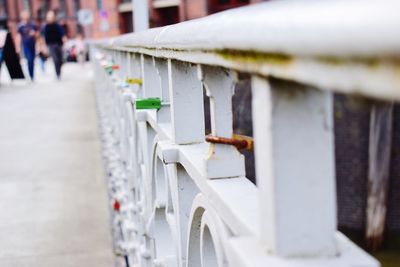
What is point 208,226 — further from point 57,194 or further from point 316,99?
point 57,194

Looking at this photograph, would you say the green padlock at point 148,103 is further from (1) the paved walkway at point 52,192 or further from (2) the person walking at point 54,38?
(2) the person walking at point 54,38

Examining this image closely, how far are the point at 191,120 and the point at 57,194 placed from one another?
2.38 meters

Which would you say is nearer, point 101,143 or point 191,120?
point 191,120

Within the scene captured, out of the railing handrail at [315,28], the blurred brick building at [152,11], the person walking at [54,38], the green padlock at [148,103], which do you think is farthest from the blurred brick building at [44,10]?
the railing handrail at [315,28]

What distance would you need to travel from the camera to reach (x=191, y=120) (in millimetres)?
1315

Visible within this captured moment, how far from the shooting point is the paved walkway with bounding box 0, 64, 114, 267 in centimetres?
257

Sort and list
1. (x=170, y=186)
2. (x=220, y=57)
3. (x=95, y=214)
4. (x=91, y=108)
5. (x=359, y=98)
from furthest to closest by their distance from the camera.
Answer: (x=91, y=108) < (x=95, y=214) < (x=170, y=186) < (x=220, y=57) < (x=359, y=98)

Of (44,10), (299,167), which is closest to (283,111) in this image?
(299,167)

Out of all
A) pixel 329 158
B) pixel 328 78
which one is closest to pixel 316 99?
pixel 329 158

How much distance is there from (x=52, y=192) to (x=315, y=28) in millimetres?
3295

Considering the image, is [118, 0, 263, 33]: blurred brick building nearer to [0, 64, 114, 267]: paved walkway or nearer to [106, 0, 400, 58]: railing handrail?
[0, 64, 114, 267]: paved walkway

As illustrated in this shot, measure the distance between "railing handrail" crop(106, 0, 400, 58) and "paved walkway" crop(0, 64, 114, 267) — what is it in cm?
194

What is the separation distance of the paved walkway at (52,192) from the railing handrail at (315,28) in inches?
76.4

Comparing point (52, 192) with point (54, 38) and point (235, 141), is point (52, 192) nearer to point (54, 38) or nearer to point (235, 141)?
point (235, 141)
